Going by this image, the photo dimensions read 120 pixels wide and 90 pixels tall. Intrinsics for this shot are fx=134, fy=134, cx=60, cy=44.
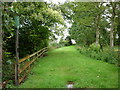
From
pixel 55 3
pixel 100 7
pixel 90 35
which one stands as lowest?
pixel 90 35

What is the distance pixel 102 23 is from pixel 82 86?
9.94 metres

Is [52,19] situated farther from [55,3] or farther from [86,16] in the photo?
[86,16]

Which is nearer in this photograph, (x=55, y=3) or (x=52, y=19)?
→ (x=52, y=19)

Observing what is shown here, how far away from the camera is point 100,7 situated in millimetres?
9727

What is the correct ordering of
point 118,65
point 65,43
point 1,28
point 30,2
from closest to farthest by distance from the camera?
1. point 1,28
2. point 30,2
3. point 118,65
4. point 65,43

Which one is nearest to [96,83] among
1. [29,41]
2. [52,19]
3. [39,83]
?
[39,83]

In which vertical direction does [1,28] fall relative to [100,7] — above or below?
below

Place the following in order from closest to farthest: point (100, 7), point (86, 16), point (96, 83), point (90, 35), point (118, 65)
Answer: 1. point (96, 83)
2. point (118, 65)
3. point (100, 7)
4. point (86, 16)
5. point (90, 35)

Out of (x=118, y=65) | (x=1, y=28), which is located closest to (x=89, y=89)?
(x=1, y=28)

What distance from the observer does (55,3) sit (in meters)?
12.3

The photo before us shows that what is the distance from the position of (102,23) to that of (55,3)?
15.6ft

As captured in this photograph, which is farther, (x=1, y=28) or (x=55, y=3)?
(x=55, y=3)

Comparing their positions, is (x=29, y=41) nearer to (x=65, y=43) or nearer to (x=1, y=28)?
(x=1, y=28)

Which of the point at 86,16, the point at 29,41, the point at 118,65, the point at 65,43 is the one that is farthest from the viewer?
the point at 65,43
